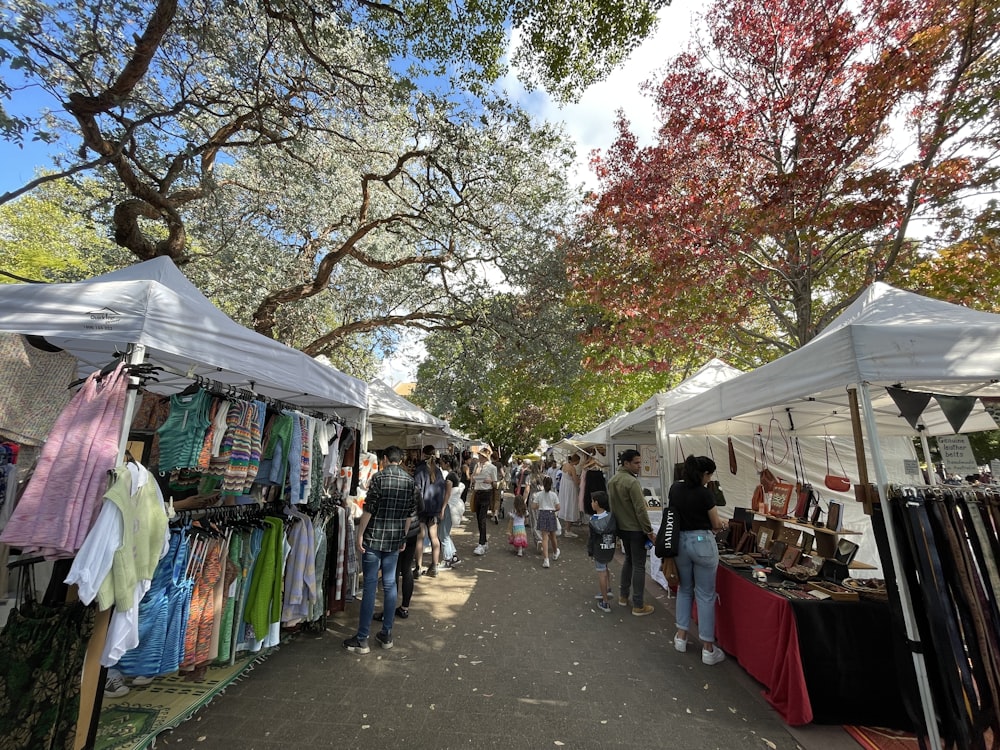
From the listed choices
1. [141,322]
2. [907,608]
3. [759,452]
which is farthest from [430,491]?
[759,452]

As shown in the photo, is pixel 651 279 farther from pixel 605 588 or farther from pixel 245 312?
pixel 245 312

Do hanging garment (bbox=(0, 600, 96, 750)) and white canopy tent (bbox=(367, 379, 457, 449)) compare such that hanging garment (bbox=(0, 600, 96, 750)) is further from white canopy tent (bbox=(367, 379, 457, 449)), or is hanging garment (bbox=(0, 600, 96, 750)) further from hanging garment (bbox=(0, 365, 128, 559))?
white canopy tent (bbox=(367, 379, 457, 449))

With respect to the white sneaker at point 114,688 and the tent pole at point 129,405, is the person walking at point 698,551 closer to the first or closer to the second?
the tent pole at point 129,405

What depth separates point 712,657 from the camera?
4.00 metres

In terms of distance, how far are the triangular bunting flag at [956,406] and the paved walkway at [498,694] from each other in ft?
7.53

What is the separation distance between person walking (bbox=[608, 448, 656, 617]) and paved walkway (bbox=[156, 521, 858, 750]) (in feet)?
1.10

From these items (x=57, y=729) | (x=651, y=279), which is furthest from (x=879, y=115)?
(x=57, y=729)

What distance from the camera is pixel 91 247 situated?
10562 mm

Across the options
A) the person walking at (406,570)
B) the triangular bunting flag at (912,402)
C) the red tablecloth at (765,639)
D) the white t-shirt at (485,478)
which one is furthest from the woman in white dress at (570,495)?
the triangular bunting flag at (912,402)

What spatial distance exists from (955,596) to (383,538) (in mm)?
4068

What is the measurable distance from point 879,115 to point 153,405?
9.25 metres

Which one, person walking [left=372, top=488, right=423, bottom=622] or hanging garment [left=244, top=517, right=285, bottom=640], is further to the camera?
person walking [left=372, top=488, right=423, bottom=622]

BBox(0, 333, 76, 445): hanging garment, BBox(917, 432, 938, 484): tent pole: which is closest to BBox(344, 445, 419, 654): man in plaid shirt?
BBox(0, 333, 76, 445): hanging garment

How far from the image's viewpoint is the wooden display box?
128 inches
